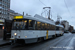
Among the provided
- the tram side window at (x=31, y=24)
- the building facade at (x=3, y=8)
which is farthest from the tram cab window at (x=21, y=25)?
the building facade at (x=3, y=8)

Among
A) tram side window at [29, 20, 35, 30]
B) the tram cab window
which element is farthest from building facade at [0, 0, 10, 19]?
tram side window at [29, 20, 35, 30]

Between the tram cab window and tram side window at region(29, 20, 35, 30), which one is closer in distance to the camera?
the tram cab window

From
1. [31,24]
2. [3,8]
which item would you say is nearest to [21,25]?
[31,24]

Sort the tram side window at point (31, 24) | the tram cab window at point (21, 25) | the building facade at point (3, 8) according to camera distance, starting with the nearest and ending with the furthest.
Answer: the tram cab window at point (21, 25)
the tram side window at point (31, 24)
the building facade at point (3, 8)

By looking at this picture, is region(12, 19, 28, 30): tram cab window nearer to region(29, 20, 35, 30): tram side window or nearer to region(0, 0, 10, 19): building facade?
region(29, 20, 35, 30): tram side window

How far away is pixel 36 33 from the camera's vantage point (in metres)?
10.5

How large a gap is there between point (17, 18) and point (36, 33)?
267 centimetres

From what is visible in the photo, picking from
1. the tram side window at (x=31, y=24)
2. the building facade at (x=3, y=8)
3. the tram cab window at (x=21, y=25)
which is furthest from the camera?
the building facade at (x=3, y=8)

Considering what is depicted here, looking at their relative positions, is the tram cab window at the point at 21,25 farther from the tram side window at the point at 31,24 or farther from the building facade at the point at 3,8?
the building facade at the point at 3,8

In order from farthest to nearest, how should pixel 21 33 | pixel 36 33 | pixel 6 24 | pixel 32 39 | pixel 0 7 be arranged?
1. pixel 0 7
2. pixel 6 24
3. pixel 36 33
4. pixel 32 39
5. pixel 21 33

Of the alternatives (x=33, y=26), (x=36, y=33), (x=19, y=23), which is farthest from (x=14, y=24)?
(x=36, y=33)

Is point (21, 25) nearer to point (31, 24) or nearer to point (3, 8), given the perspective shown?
point (31, 24)

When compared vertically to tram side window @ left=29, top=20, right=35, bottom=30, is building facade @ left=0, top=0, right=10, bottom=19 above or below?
above

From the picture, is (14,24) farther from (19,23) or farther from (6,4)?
(6,4)
